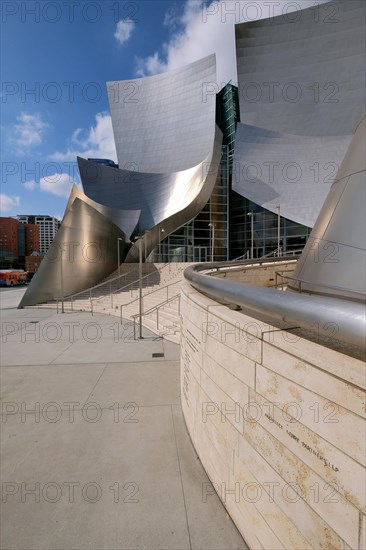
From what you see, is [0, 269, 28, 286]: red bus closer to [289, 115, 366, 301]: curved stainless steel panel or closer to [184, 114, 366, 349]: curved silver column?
[184, 114, 366, 349]: curved silver column

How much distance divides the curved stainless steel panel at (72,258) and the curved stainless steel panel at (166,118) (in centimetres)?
2123

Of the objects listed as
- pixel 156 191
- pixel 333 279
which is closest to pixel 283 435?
pixel 333 279

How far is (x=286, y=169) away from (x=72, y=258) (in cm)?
2331

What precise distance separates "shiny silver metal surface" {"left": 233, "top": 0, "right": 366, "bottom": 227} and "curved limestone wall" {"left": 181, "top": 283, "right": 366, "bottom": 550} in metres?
26.4

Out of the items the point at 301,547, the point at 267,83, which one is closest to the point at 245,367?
the point at 301,547

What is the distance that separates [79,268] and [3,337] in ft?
31.4

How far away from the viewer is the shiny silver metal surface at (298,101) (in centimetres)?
2898

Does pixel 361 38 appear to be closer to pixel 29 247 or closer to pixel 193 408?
pixel 193 408

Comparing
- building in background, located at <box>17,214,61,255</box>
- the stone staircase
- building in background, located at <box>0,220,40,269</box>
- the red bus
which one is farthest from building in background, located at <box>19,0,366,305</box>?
building in background, located at <box>17,214,61,255</box>

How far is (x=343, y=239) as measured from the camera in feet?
11.2

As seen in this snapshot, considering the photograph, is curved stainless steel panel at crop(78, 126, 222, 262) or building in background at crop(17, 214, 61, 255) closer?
curved stainless steel panel at crop(78, 126, 222, 262)

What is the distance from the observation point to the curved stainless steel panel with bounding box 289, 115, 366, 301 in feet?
10.4

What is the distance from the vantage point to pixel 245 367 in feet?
8.64

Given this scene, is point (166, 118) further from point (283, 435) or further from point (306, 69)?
point (283, 435)
